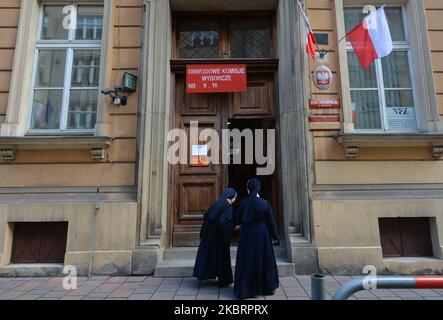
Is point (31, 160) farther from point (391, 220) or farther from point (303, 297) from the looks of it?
point (391, 220)

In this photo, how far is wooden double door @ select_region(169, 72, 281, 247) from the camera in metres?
6.26

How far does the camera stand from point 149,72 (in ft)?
19.9

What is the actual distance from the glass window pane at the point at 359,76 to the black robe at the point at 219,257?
12.7 ft

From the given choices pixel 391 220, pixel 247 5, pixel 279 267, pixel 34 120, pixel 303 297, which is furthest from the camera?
pixel 247 5

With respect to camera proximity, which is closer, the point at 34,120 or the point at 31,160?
the point at 31,160

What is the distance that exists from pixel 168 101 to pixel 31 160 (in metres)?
2.82

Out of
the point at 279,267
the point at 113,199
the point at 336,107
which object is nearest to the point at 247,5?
the point at 336,107

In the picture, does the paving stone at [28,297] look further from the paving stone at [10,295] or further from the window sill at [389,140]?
the window sill at [389,140]

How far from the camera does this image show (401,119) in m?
6.22

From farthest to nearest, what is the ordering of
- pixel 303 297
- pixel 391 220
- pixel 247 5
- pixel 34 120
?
pixel 247 5, pixel 34 120, pixel 391 220, pixel 303 297

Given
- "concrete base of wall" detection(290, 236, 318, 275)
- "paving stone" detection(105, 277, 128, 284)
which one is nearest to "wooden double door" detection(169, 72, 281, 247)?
"concrete base of wall" detection(290, 236, 318, 275)

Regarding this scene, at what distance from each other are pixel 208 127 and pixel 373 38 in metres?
3.43

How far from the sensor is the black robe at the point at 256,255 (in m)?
4.30

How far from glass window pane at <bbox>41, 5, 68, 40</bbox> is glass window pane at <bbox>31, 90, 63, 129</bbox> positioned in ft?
3.93
